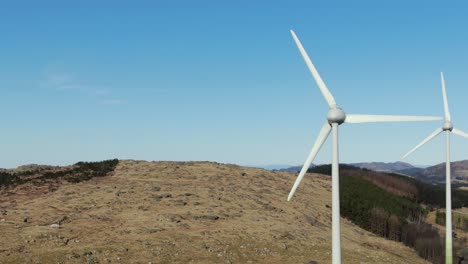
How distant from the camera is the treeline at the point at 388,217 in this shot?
57344mm

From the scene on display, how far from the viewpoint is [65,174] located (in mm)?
67312

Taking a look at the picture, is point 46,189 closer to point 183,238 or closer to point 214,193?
point 214,193

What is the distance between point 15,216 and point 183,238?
17.6 meters

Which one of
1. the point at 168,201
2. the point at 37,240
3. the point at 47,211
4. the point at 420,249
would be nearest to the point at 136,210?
the point at 168,201

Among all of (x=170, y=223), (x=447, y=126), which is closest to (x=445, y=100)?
(x=447, y=126)

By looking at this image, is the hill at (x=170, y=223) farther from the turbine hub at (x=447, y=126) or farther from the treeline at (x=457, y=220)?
the treeline at (x=457, y=220)

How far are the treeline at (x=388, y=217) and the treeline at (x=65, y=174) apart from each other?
39.8m

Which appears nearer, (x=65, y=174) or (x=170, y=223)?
(x=170, y=223)

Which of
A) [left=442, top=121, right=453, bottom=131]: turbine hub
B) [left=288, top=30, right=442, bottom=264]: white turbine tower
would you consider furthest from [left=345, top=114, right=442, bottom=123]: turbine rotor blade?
[left=442, top=121, right=453, bottom=131]: turbine hub

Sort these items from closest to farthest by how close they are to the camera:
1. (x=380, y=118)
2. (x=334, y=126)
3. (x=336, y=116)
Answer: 1. (x=336, y=116)
2. (x=334, y=126)
3. (x=380, y=118)

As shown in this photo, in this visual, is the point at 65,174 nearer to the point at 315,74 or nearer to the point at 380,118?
the point at 315,74

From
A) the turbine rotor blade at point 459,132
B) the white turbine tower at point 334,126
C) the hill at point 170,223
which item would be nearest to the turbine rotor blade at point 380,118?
the white turbine tower at point 334,126

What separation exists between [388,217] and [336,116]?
53.4 meters

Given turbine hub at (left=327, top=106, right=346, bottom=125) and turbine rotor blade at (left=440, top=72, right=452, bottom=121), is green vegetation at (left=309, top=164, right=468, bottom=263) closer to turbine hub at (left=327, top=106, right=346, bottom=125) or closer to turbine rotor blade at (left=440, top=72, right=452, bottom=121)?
turbine rotor blade at (left=440, top=72, right=452, bottom=121)
